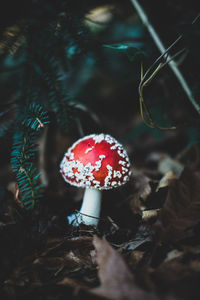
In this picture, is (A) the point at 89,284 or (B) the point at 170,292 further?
(A) the point at 89,284

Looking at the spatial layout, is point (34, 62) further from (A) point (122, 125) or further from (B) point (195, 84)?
(A) point (122, 125)

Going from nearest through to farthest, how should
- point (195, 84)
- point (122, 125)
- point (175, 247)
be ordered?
point (175, 247), point (195, 84), point (122, 125)

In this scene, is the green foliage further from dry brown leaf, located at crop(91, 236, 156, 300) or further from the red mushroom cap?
dry brown leaf, located at crop(91, 236, 156, 300)

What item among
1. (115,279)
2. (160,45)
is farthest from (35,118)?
(160,45)

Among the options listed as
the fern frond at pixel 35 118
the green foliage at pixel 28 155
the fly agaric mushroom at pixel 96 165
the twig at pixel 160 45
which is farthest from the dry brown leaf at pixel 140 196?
the fern frond at pixel 35 118

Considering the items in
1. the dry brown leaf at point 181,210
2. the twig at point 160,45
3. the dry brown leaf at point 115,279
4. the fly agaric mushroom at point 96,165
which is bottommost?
the dry brown leaf at point 115,279

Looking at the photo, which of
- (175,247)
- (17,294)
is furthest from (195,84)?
(17,294)

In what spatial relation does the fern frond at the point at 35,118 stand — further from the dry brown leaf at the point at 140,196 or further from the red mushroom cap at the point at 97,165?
the dry brown leaf at the point at 140,196
